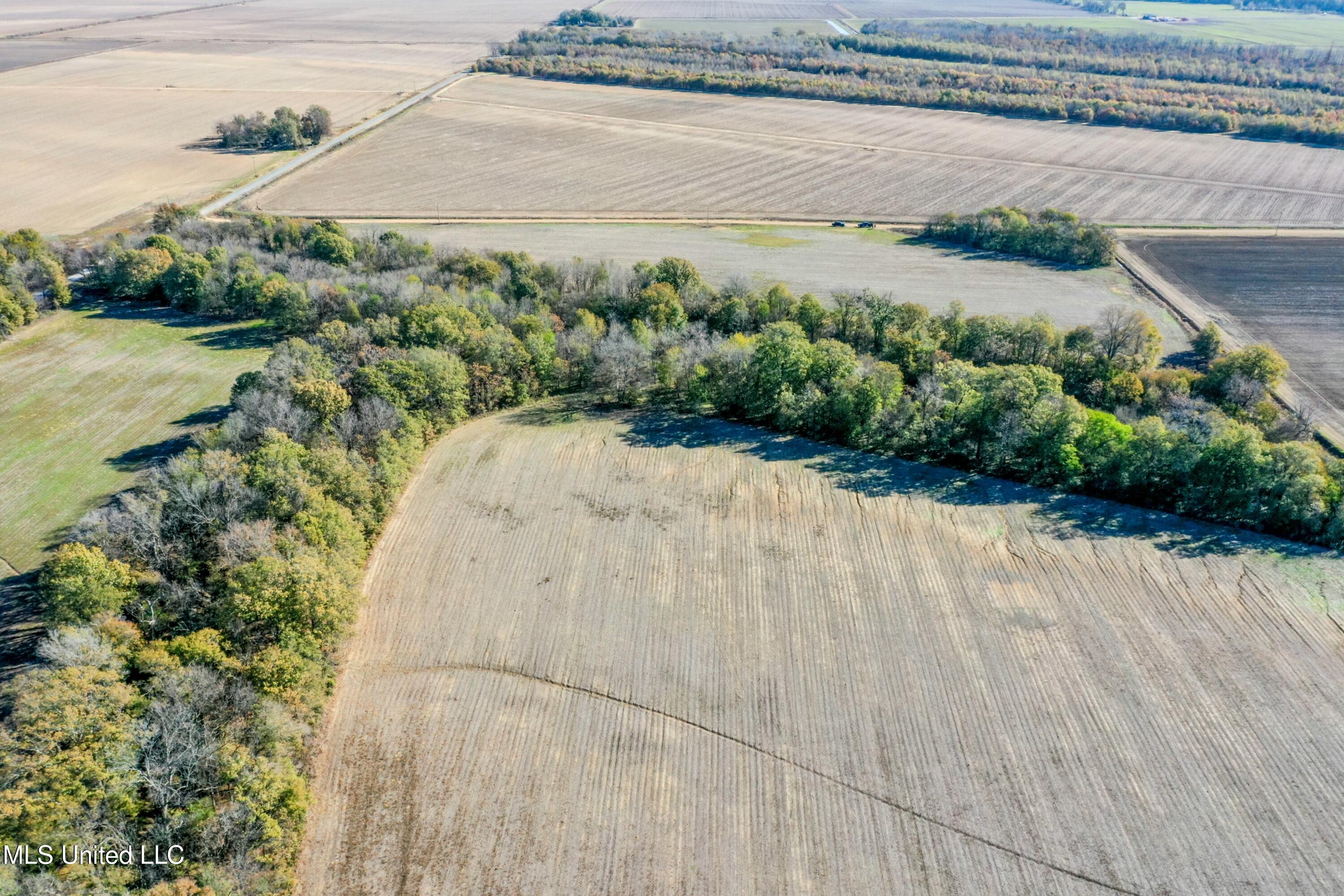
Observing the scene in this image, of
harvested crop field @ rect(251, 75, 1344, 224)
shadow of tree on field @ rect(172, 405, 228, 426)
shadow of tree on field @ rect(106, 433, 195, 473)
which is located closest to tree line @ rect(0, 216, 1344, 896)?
shadow of tree on field @ rect(172, 405, 228, 426)

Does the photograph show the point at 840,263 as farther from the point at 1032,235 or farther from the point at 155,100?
the point at 155,100

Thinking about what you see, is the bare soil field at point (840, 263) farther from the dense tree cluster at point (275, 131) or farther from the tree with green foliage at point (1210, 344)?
the dense tree cluster at point (275, 131)

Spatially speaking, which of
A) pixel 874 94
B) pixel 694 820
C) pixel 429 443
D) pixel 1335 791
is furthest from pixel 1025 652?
pixel 874 94

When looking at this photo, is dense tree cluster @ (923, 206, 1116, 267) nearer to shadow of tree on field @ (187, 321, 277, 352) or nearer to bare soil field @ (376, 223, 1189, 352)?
bare soil field @ (376, 223, 1189, 352)

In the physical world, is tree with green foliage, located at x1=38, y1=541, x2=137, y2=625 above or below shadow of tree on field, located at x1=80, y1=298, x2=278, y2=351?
below

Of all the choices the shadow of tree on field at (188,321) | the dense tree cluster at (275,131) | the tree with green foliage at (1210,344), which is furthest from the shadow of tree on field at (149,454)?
the dense tree cluster at (275,131)

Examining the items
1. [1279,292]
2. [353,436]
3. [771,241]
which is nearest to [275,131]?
[771,241]

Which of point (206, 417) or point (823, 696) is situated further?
point (206, 417)
